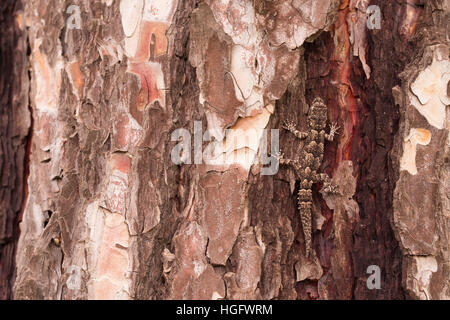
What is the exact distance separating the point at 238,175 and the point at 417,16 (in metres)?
1.11

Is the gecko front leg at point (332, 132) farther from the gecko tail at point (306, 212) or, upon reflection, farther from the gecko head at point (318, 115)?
the gecko tail at point (306, 212)

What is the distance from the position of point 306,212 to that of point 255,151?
0.38 metres

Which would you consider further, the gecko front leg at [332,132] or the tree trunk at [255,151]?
the gecko front leg at [332,132]

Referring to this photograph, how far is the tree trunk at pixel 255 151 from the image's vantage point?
214 centimetres

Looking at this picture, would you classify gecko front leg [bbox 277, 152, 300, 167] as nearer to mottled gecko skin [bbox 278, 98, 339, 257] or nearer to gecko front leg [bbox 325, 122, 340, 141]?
mottled gecko skin [bbox 278, 98, 339, 257]

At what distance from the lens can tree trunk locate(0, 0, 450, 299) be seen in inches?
84.1

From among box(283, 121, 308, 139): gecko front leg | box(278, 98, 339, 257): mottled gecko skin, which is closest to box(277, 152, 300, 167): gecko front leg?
box(278, 98, 339, 257): mottled gecko skin

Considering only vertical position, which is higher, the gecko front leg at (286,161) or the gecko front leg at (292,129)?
the gecko front leg at (292,129)

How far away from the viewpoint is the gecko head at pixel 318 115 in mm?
2225

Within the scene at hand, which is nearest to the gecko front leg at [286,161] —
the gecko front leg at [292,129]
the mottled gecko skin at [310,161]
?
the mottled gecko skin at [310,161]

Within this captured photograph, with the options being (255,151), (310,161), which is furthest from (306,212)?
(255,151)

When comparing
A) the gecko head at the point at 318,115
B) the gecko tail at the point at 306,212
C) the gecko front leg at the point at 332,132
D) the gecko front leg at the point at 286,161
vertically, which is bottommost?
the gecko tail at the point at 306,212

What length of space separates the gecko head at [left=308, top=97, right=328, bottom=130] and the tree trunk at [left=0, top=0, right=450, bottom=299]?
4 cm

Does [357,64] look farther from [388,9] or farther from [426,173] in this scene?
[426,173]
